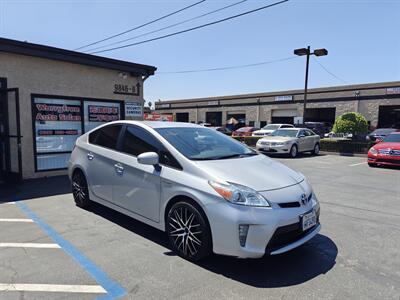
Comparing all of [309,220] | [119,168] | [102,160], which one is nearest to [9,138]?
[102,160]

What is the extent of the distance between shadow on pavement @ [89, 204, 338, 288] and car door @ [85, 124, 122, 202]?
1168 mm

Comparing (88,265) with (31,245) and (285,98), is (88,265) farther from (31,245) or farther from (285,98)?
(285,98)

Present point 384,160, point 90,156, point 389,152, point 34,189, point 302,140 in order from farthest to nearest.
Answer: point 302,140
point 384,160
point 389,152
point 34,189
point 90,156

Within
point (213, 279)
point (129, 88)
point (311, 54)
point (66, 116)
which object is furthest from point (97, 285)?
point (311, 54)

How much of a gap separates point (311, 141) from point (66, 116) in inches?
486

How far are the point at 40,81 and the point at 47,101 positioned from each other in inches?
21.8

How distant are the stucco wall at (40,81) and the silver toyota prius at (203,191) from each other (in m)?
4.24

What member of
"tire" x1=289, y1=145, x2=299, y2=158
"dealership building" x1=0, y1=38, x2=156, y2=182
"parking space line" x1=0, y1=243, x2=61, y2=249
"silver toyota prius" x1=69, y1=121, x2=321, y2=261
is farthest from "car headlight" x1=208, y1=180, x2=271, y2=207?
"tire" x1=289, y1=145, x2=299, y2=158

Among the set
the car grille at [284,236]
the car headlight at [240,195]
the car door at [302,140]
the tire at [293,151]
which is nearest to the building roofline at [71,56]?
the car headlight at [240,195]

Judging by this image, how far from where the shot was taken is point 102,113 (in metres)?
9.72

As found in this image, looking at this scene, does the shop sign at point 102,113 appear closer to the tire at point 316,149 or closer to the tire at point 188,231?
the tire at point 188,231

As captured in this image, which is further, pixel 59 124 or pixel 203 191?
pixel 59 124

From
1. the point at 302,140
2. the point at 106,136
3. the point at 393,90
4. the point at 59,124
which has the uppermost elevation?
the point at 393,90

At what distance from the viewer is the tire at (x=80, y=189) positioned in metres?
5.37
